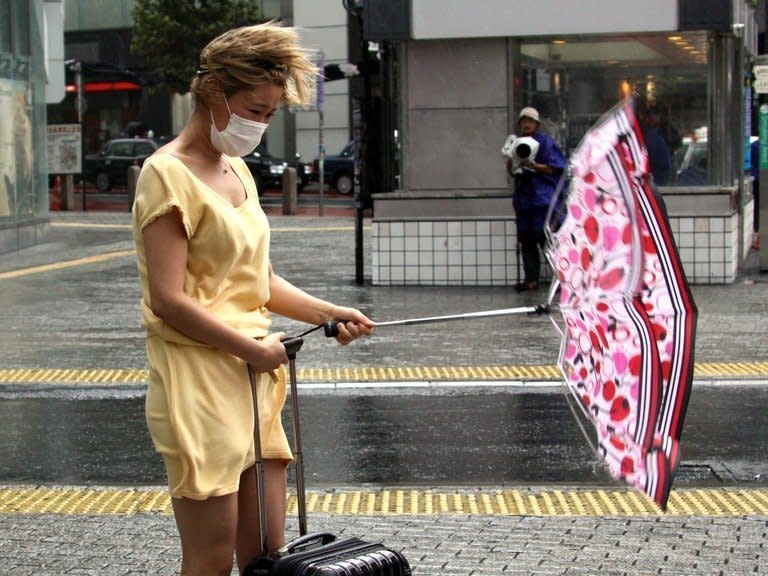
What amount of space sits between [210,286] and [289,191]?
2610 cm

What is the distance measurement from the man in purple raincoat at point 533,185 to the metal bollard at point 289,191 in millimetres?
15116

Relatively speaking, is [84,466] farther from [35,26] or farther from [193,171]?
[35,26]

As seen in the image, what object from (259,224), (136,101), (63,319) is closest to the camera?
(259,224)

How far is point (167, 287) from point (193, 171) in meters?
0.32

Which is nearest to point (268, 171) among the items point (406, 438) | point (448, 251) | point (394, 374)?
point (448, 251)

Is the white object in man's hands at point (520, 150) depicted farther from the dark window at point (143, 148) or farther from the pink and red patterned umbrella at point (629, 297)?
the dark window at point (143, 148)

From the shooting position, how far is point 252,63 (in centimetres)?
367

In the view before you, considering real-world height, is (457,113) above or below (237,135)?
below

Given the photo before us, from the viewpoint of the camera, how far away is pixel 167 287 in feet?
11.9

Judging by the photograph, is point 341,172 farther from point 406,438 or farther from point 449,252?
point 406,438

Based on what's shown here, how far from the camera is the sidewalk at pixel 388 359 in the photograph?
223 inches

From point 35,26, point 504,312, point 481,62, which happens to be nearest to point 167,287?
point 504,312

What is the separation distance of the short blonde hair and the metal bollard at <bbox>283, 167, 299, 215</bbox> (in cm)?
2597

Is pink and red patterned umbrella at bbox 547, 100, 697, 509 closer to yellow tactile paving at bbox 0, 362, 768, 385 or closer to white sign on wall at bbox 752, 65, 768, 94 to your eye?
yellow tactile paving at bbox 0, 362, 768, 385
